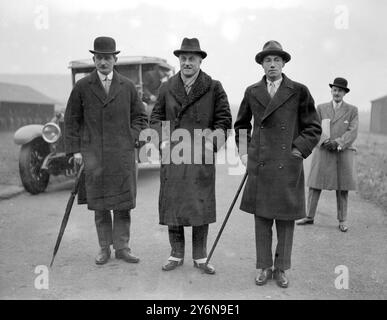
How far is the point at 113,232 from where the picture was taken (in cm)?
413

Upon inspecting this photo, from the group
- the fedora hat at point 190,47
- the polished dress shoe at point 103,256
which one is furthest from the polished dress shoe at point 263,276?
the fedora hat at point 190,47

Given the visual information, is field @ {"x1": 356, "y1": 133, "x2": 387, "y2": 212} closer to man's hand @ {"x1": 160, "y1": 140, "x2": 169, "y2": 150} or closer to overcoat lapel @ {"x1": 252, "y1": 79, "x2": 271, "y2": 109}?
overcoat lapel @ {"x1": 252, "y1": 79, "x2": 271, "y2": 109}

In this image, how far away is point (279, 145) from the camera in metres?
3.47

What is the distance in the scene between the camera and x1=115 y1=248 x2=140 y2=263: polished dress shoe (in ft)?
13.2

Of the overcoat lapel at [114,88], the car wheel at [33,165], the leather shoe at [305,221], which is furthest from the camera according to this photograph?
→ the car wheel at [33,165]

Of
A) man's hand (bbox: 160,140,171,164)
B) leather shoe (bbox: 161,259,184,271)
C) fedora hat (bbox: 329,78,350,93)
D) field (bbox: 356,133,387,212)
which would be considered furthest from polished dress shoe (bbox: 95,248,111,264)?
field (bbox: 356,133,387,212)

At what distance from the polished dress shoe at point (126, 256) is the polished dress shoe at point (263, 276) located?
3.84 ft

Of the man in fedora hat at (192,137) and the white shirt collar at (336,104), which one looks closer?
the man in fedora hat at (192,137)

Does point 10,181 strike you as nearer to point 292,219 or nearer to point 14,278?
point 14,278

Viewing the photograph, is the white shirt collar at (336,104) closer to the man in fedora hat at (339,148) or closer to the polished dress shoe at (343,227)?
the man in fedora hat at (339,148)

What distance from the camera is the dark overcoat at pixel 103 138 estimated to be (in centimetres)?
396

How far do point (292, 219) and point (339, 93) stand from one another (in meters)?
2.51

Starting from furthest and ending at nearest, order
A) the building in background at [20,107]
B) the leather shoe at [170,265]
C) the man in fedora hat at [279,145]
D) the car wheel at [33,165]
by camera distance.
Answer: the building in background at [20,107], the car wheel at [33,165], the leather shoe at [170,265], the man in fedora hat at [279,145]
